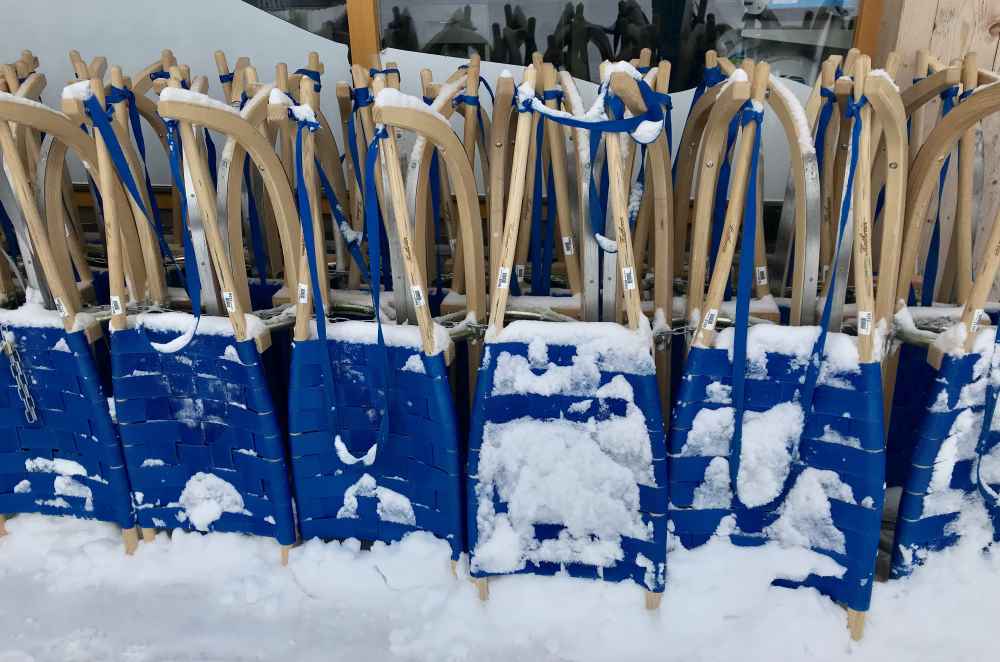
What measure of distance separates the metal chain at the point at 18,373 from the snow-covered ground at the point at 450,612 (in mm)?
344

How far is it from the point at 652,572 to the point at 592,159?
30.1 inches

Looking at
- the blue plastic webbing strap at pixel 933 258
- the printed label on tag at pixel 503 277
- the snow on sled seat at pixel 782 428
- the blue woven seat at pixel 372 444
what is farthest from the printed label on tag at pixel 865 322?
the blue woven seat at pixel 372 444

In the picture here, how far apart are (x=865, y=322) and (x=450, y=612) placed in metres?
0.92

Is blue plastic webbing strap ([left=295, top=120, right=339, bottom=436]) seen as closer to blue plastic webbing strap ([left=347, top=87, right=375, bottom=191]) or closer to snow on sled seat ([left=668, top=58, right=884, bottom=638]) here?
blue plastic webbing strap ([left=347, top=87, right=375, bottom=191])

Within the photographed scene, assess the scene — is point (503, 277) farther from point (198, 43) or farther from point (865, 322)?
point (198, 43)

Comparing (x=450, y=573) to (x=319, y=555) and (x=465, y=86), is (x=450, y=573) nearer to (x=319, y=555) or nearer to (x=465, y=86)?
(x=319, y=555)

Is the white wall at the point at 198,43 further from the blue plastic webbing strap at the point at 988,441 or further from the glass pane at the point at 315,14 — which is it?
the blue plastic webbing strap at the point at 988,441

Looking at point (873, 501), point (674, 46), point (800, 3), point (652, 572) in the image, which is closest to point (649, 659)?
point (652, 572)

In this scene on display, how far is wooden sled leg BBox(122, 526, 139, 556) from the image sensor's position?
144cm

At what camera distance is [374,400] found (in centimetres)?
128

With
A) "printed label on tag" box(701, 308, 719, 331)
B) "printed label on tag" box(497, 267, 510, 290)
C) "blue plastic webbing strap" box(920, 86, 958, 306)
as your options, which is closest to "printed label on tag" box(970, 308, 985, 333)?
"blue plastic webbing strap" box(920, 86, 958, 306)

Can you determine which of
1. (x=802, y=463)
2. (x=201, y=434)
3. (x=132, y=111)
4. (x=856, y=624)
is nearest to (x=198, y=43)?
(x=132, y=111)

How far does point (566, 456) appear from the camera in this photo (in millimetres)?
1216

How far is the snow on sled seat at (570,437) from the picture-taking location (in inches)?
44.1
